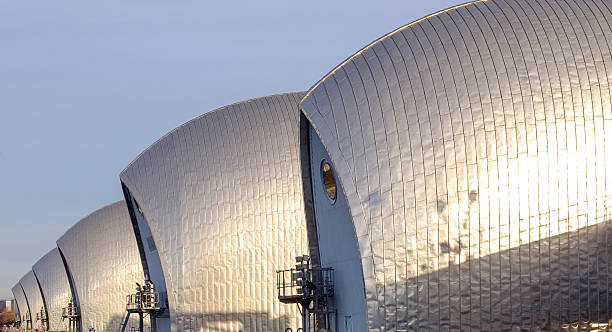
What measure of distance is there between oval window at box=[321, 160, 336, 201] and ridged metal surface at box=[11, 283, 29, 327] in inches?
3214

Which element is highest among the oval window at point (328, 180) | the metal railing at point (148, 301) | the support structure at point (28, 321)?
the oval window at point (328, 180)

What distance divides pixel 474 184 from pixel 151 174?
25254 millimetres

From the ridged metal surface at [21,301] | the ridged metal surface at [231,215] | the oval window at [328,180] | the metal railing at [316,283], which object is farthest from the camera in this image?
the ridged metal surface at [21,301]

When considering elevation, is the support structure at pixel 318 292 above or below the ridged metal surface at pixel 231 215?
below

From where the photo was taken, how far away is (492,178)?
31.8m

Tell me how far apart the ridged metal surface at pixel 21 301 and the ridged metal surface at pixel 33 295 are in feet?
9.35

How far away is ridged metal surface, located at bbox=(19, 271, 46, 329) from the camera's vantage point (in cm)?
10366

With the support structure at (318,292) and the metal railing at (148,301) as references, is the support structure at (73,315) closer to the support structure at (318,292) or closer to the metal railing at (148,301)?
the metal railing at (148,301)

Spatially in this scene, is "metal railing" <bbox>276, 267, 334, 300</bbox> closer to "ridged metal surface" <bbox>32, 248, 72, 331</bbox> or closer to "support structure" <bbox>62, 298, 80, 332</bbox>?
"support structure" <bbox>62, 298, 80, 332</bbox>

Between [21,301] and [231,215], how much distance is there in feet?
243

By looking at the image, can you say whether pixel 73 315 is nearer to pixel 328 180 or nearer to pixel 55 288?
pixel 55 288

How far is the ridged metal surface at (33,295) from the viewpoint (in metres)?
104

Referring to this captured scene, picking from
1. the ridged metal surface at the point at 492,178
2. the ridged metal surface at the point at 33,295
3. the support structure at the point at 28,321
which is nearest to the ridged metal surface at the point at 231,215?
the ridged metal surface at the point at 492,178

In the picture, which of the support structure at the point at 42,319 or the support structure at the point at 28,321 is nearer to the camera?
the support structure at the point at 42,319
